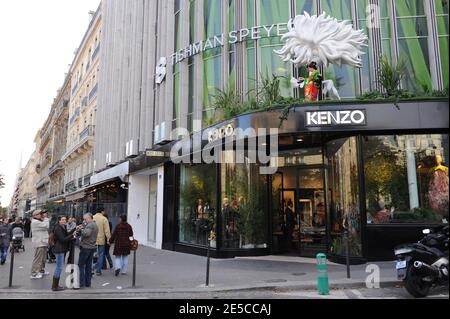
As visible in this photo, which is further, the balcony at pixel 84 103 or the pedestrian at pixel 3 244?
the balcony at pixel 84 103

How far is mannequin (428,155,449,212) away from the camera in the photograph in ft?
38.2

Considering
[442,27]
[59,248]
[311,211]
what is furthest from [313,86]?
[59,248]

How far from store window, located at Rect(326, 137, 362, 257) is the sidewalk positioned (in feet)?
2.73

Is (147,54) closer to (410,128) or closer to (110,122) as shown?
(110,122)

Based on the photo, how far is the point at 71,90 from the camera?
50781mm

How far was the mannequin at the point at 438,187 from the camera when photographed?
11.6 metres

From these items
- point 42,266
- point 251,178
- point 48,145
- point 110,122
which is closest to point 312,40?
point 251,178

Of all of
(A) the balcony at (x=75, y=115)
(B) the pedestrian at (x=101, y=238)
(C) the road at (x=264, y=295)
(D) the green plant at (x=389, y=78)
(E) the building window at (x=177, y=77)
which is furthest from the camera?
(A) the balcony at (x=75, y=115)

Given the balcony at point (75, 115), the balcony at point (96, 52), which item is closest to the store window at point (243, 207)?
the balcony at point (96, 52)

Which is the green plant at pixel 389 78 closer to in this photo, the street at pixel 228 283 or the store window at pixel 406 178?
the store window at pixel 406 178

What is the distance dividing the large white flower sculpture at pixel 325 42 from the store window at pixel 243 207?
173 inches

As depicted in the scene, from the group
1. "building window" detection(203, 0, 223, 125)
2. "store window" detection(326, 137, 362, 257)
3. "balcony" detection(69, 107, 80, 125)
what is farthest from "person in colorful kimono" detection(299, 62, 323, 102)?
"balcony" detection(69, 107, 80, 125)

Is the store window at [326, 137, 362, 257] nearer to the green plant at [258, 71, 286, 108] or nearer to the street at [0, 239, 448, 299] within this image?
the street at [0, 239, 448, 299]

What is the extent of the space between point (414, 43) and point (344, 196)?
6.61 meters
